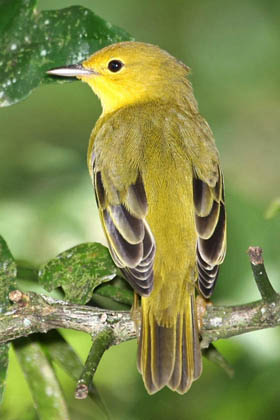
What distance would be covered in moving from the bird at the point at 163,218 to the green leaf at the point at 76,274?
180 millimetres

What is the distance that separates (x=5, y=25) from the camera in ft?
12.4

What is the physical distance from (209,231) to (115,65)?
1.51 m

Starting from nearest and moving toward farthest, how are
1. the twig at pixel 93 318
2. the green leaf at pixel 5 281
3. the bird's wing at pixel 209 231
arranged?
the twig at pixel 93 318, the green leaf at pixel 5 281, the bird's wing at pixel 209 231

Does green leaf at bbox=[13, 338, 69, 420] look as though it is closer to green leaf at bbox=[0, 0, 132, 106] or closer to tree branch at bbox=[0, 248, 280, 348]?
tree branch at bbox=[0, 248, 280, 348]

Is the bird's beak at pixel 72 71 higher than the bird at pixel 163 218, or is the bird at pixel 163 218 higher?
the bird's beak at pixel 72 71

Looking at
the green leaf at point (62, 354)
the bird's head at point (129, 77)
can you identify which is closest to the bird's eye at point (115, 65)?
the bird's head at point (129, 77)

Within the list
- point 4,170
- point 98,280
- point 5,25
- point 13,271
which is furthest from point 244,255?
point 4,170

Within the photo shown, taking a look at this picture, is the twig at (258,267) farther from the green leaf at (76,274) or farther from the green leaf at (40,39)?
the green leaf at (40,39)

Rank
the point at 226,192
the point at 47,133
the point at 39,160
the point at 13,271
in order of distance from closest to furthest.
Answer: the point at 13,271
the point at 226,192
the point at 39,160
the point at 47,133

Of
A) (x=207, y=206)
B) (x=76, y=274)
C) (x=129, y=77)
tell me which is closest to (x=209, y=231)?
(x=207, y=206)

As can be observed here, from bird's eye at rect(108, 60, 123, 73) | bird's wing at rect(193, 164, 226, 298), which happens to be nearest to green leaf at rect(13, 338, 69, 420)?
bird's wing at rect(193, 164, 226, 298)

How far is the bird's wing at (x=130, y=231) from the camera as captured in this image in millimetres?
3625

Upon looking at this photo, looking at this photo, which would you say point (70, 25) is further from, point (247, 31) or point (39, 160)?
point (247, 31)

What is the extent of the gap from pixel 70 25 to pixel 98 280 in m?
1.20
